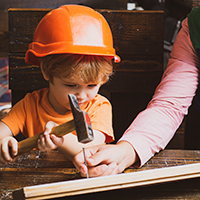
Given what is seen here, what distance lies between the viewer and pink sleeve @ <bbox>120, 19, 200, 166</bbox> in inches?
37.0

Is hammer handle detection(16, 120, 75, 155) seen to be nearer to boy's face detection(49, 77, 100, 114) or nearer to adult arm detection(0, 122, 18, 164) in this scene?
adult arm detection(0, 122, 18, 164)

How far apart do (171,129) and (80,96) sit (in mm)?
370

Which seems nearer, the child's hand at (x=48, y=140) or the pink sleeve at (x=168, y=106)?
the child's hand at (x=48, y=140)

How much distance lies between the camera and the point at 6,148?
814mm

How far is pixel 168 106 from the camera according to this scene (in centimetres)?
110

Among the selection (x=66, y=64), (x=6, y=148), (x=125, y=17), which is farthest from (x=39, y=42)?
(x=125, y=17)

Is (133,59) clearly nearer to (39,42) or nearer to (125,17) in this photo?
(125,17)

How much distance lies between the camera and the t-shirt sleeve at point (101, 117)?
117cm

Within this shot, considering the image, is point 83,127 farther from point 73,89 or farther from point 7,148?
point 73,89

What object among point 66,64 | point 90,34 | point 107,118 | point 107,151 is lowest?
point 107,118

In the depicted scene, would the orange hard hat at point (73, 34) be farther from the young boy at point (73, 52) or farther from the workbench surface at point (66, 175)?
the workbench surface at point (66, 175)

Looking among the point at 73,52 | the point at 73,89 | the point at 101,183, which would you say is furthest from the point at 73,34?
the point at 101,183

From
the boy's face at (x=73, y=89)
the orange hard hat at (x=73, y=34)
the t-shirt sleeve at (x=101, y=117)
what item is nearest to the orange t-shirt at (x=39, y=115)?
the t-shirt sleeve at (x=101, y=117)

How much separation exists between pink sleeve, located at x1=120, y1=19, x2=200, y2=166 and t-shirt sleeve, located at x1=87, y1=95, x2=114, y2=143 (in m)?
0.19
